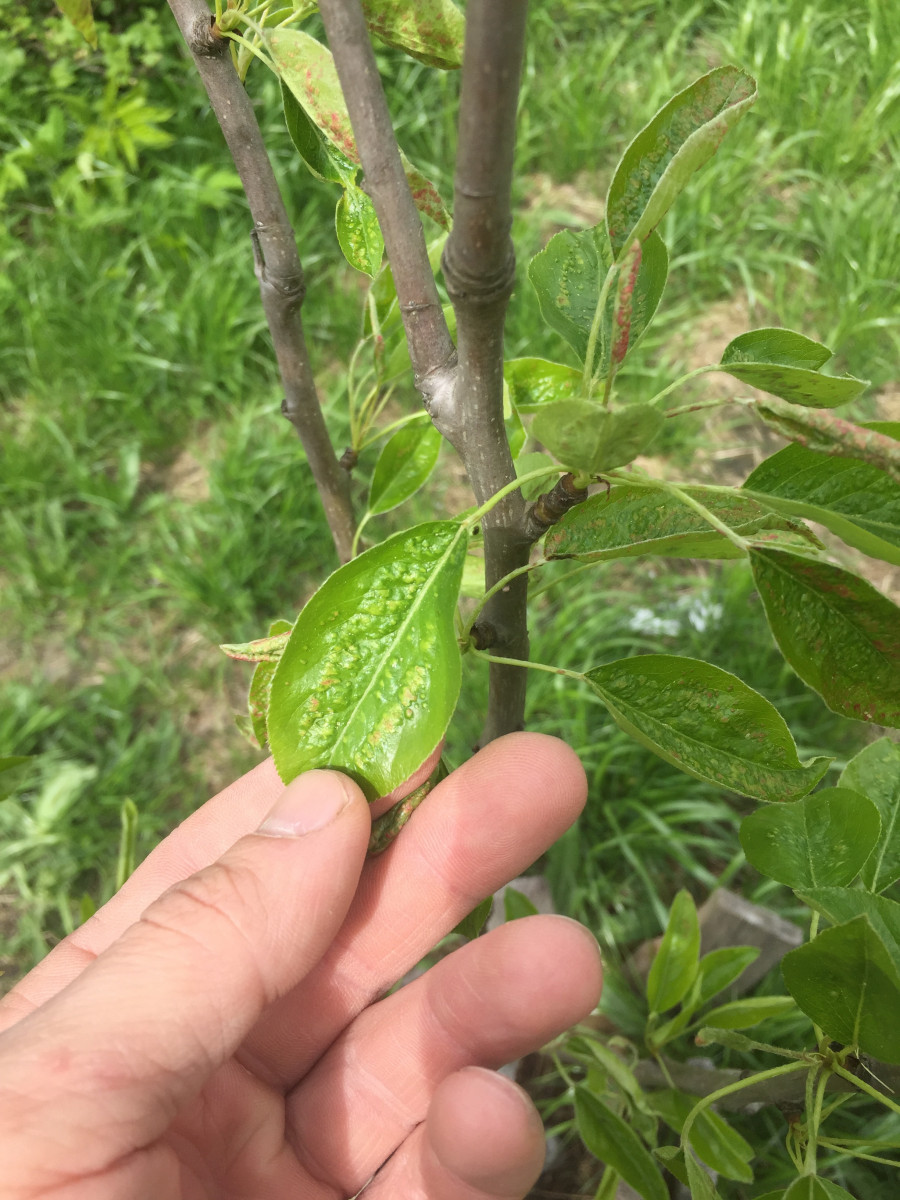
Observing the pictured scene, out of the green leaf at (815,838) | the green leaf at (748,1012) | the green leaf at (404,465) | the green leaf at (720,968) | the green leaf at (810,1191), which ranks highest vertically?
the green leaf at (404,465)

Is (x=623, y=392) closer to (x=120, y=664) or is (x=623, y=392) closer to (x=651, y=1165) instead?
(x=120, y=664)

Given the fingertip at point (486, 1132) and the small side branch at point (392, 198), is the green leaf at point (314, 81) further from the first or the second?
the fingertip at point (486, 1132)

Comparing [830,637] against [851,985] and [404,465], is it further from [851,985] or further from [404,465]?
[404,465]

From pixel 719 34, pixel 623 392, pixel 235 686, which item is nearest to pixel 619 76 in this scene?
pixel 719 34

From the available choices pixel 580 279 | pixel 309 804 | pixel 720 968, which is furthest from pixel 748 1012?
pixel 580 279

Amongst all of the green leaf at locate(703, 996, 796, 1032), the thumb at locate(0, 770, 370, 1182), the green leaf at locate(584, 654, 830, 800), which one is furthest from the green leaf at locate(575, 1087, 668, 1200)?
the green leaf at locate(584, 654, 830, 800)

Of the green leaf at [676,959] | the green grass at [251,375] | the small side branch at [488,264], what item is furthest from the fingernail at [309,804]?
the green grass at [251,375]
